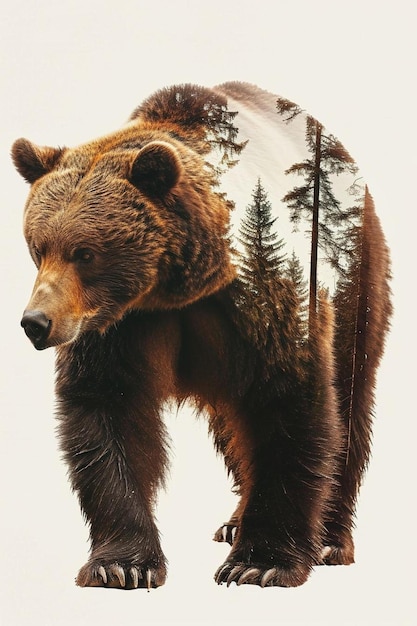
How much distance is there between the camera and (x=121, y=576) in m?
6.46

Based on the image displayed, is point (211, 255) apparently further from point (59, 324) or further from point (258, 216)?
point (59, 324)

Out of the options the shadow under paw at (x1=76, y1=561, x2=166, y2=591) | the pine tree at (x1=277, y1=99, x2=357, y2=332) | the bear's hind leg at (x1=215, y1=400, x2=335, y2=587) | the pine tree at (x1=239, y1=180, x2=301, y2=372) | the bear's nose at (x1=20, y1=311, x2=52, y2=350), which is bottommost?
the shadow under paw at (x1=76, y1=561, x2=166, y2=591)

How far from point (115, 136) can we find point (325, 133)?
1.02 meters

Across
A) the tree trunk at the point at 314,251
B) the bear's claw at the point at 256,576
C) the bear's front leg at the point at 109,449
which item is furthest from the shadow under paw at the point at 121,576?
the tree trunk at the point at 314,251

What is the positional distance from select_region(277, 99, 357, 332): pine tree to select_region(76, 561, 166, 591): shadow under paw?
1.32 m

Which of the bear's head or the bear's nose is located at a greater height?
the bear's head

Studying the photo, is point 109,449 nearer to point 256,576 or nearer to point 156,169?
point 256,576

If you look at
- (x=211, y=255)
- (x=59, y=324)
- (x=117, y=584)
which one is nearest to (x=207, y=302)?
(x=211, y=255)

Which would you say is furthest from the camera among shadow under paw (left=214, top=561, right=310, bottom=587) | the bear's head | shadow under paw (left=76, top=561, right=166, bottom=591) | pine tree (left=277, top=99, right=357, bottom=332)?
pine tree (left=277, top=99, right=357, bottom=332)

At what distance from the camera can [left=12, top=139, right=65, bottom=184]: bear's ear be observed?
652 cm

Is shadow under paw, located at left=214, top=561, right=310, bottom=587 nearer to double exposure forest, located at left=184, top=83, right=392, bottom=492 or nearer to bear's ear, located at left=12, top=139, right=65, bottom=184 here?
double exposure forest, located at left=184, top=83, right=392, bottom=492

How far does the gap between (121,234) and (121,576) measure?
1.46m

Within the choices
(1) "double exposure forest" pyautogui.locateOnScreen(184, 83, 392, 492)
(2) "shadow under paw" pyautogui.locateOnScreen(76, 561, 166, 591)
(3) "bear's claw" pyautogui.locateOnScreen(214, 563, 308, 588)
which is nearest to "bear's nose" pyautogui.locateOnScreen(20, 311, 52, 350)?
(1) "double exposure forest" pyautogui.locateOnScreen(184, 83, 392, 492)

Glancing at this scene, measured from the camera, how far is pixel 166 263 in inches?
249
